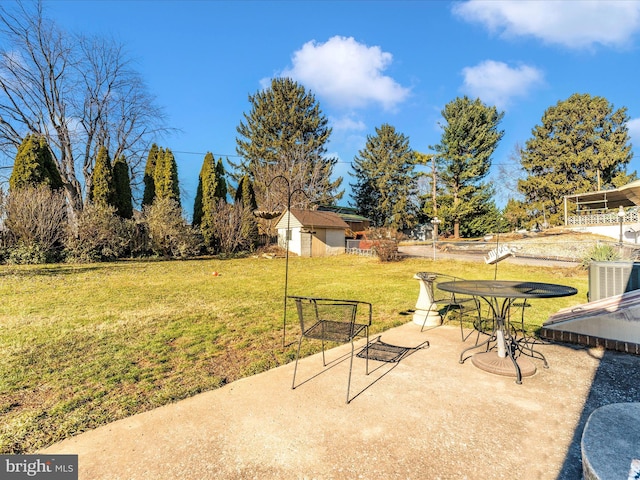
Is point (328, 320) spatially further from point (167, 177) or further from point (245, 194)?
point (245, 194)

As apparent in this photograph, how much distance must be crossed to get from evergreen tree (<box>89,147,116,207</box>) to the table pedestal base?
18655 millimetres

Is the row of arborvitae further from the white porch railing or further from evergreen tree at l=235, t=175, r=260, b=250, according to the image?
the white porch railing

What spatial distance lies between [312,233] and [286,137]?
655 inches

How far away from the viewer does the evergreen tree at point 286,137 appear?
31484mm

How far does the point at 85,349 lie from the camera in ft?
12.9

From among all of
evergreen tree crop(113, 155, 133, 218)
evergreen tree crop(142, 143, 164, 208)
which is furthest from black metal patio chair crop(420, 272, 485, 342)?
evergreen tree crop(142, 143, 164, 208)

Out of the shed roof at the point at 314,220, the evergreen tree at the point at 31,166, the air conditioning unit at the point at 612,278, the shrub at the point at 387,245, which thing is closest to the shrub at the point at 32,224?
the evergreen tree at the point at 31,166

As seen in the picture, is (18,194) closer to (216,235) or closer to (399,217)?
(216,235)

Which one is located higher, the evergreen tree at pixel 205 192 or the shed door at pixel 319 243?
the evergreen tree at pixel 205 192

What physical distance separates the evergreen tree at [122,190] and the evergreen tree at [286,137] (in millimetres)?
13028

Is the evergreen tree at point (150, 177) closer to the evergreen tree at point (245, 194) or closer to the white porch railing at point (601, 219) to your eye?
the evergreen tree at point (245, 194)

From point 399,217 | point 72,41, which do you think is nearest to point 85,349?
point 72,41

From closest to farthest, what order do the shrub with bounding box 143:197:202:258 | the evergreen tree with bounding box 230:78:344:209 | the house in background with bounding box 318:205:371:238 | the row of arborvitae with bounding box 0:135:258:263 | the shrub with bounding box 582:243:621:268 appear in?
the shrub with bounding box 582:243:621:268 < the row of arborvitae with bounding box 0:135:258:263 < the shrub with bounding box 143:197:202:258 < the house in background with bounding box 318:205:371:238 < the evergreen tree with bounding box 230:78:344:209

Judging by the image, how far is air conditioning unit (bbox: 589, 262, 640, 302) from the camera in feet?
15.1
